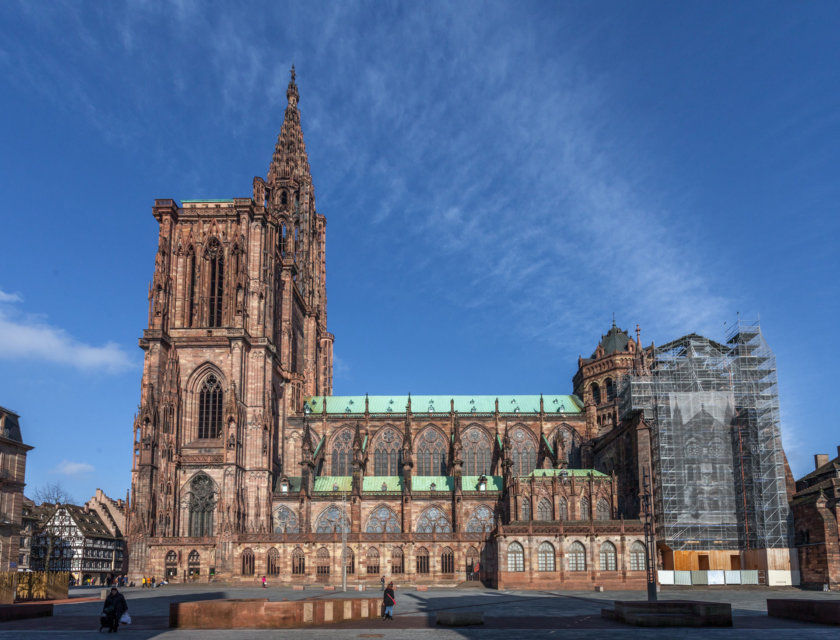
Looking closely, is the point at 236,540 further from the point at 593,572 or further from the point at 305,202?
the point at 305,202

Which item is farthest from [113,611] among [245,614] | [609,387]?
[609,387]

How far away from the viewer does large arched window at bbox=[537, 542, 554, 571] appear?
67.6m

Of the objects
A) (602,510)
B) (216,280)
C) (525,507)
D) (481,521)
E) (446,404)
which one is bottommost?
(481,521)

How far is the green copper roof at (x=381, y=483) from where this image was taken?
8569 cm

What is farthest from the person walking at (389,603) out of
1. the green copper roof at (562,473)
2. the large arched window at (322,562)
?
the green copper roof at (562,473)

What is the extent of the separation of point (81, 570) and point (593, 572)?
7508 cm

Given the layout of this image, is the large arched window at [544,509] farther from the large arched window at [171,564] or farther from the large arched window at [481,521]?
the large arched window at [171,564]

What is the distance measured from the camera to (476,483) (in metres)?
87.1

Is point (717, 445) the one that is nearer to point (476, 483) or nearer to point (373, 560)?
point (476, 483)

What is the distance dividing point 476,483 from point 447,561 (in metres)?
12.5

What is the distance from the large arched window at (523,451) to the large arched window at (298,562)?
28.3 metres

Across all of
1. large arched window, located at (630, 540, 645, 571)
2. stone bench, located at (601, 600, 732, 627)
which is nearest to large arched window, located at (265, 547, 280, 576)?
large arched window, located at (630, 540, 645, 571)

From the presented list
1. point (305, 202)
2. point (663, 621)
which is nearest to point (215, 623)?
point (663, 621)

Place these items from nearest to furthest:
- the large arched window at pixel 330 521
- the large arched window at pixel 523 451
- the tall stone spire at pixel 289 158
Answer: the large arched window at pixel 330 521 → the large arched window at pixel 523 451 → the tall stone spire at pixel 289 158
